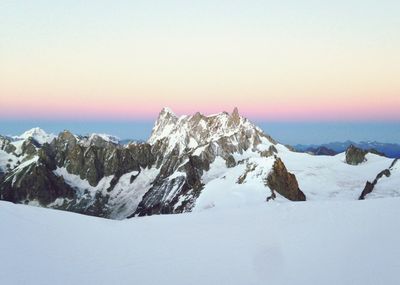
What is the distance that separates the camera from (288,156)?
14325 cm

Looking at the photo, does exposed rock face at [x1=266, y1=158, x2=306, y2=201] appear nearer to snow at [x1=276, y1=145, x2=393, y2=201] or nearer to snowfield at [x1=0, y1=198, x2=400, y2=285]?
snow at [x1=276, y1=145, x2=393, y2=201]

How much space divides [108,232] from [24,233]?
3.23m

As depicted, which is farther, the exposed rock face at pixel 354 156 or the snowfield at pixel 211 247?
the exposed rock face at pixel 354 156

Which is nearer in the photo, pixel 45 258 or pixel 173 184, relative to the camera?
pixel 45 258

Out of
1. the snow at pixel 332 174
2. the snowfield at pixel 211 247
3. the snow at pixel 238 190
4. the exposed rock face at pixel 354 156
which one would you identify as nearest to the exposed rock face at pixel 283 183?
the snow at pixel 238 190


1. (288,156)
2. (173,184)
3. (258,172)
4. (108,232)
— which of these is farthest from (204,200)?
(108,232)

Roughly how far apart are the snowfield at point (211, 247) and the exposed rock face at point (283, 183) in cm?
5900

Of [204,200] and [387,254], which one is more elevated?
[387,254]

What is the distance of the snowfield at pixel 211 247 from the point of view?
12.0m

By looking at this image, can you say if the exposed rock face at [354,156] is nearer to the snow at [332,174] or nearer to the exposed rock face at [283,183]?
the snow at [332,174]

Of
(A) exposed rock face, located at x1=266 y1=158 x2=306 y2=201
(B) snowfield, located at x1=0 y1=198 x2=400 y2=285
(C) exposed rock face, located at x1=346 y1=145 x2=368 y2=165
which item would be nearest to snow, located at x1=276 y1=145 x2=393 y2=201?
(C) exposed rock face, located at x1=346 y1=145 x2=368 y2=165

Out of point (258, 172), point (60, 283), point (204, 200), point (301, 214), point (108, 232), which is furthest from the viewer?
point (204, 200)

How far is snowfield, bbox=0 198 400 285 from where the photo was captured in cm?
1204

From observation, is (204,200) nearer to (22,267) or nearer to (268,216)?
(268,216)
